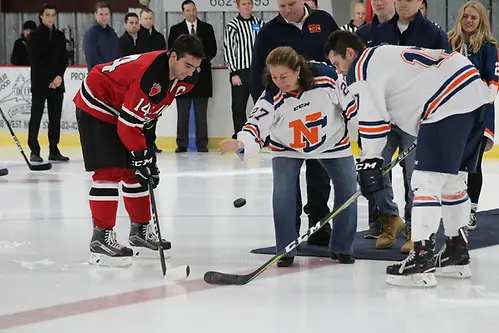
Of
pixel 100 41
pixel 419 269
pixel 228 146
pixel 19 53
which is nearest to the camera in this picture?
pixel 419 269

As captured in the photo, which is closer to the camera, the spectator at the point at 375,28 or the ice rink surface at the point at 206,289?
the ice rink surface at the point at 206,289

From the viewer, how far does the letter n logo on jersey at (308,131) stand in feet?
12.7

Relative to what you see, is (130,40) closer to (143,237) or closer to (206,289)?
(143,237)

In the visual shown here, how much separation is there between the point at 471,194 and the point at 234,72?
13.8 feet

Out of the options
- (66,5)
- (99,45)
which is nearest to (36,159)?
(99,45)

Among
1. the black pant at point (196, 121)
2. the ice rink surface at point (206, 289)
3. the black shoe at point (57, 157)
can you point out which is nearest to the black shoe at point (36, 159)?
the black shoe at point (57, 157)

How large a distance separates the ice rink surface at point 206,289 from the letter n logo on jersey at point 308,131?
1.51 ft

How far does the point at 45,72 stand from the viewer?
26.5 ft

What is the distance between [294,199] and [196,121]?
516 cm

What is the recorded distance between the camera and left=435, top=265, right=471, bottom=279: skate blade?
3.67 metres

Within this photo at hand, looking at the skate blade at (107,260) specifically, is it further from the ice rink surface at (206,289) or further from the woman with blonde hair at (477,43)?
the woman with blonde hair at (477,43)

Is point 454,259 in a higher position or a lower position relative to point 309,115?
lower

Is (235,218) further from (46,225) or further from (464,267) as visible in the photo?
(464,267)

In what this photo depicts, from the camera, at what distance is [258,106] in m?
3.89
